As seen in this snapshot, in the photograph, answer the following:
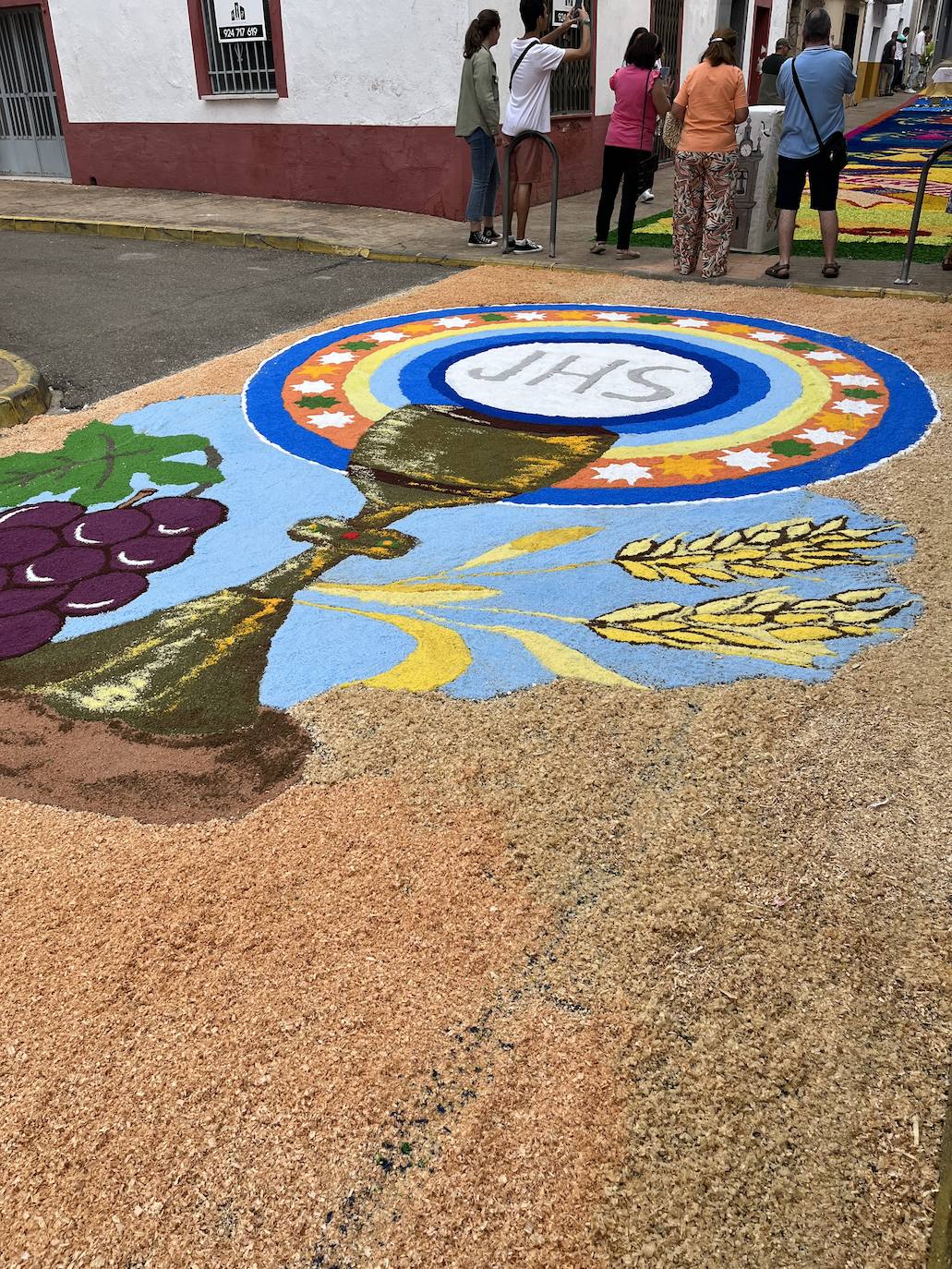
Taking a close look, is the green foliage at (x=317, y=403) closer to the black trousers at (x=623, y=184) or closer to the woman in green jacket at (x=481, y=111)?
A: the black trousers at (x=623, y=184)

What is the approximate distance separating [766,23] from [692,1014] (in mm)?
23549

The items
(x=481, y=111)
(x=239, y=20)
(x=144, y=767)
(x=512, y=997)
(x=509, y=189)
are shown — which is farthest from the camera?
(x=239, y=20)

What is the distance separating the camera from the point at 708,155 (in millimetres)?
7145

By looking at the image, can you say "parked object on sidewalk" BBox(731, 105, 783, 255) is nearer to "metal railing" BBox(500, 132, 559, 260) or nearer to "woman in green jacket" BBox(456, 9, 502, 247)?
"metal railing" BBox(500, 132, 559, 260)

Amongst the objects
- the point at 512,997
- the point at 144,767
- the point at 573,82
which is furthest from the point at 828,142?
the point at 512,997

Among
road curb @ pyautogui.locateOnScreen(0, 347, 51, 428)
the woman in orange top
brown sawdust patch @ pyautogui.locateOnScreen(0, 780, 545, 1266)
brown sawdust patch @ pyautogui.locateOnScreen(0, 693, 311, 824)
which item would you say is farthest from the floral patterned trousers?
brown sawdust patch @ pyautogui.locateOnScreen(0, 780, 545, 1266)

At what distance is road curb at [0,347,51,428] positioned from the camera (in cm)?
513

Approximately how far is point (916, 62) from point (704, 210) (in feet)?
147

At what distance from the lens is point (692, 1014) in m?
1.77

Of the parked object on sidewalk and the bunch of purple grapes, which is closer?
the bunch of purple grapes

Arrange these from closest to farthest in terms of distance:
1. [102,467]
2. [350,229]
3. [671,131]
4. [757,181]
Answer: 1. [102,467]
2. [671,131]
3. [757,181]
4. [350,229]

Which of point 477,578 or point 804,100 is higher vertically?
point 804,100

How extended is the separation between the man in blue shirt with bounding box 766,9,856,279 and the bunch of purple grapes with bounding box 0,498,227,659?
5122 mm

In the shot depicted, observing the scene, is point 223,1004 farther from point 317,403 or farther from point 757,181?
point 757,181
